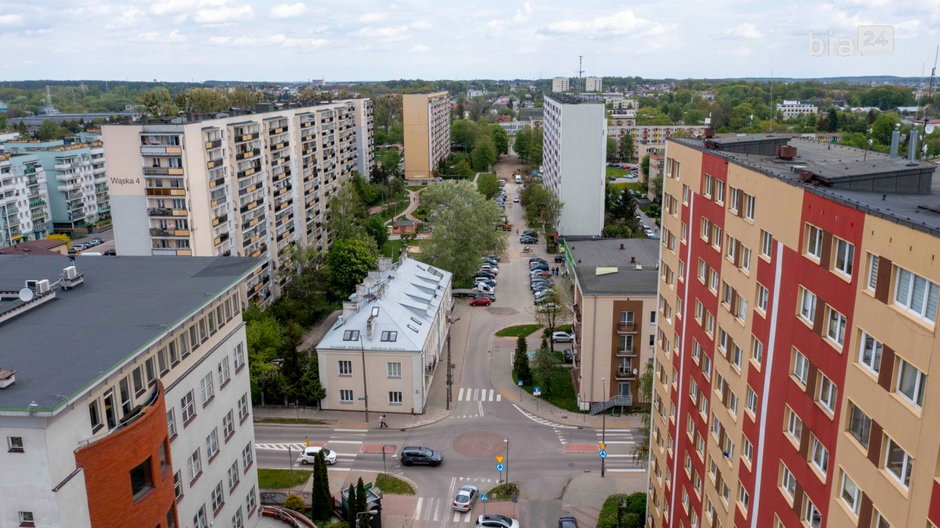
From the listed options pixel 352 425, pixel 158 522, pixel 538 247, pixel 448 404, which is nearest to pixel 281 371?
pixel 352 425

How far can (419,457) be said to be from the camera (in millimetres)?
45531

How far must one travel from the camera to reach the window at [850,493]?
15602mm

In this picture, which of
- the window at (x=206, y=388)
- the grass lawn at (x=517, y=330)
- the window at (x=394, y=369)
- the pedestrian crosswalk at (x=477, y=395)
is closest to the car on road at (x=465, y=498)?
the window at (x=394, y=369)

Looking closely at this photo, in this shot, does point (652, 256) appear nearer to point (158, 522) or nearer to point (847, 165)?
point (847, 165)

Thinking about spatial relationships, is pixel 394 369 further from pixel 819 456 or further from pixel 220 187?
pixel 819 456

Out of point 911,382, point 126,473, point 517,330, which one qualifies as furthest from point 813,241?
point 517,330

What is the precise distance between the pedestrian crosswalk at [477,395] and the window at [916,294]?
42.9m

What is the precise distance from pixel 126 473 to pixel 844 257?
867 inches

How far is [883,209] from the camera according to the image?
1535cm

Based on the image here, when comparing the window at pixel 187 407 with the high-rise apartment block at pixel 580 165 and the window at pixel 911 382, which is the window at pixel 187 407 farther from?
the high-rise apartment block at pixel 580 165

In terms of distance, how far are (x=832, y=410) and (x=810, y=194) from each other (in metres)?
5.63

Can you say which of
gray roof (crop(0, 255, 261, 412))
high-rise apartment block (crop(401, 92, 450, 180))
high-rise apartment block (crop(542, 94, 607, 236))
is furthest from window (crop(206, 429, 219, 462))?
high-rise apartment block (crop(401, 92, 450, 180))

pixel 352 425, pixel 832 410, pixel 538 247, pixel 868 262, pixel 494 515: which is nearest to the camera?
pixel 868 262

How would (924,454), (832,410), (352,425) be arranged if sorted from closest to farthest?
1. (924,454)
2. (832,410)
3. (352,425)
